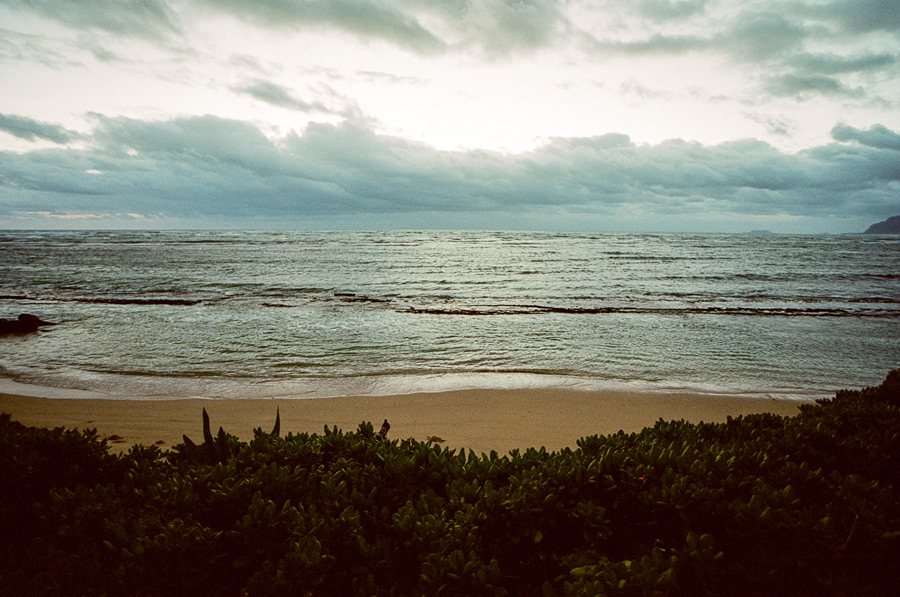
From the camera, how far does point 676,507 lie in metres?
2.13

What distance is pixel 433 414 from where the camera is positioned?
6.29m

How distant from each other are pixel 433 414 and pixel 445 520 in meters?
4.33

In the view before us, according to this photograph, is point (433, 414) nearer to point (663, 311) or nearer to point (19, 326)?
point (663, 311)

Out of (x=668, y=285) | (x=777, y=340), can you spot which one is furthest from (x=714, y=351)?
(x=668, y=285)

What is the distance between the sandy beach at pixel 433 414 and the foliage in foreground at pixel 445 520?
2.88m

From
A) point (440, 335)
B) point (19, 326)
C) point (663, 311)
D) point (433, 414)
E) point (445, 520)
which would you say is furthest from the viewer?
point (663, 311)

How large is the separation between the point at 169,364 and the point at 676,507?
9.40 metres

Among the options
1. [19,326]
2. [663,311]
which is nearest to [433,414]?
[663,311]

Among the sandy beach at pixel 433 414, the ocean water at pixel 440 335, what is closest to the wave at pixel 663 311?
the ocean water at pixel 440 335

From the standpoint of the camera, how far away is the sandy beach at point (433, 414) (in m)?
5.58

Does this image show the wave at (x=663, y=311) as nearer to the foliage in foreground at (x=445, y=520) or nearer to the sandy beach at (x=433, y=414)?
the sandy beach at (x=433, y=414)

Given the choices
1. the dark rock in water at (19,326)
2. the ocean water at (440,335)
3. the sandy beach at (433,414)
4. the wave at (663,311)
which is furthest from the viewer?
the wave at (663,311)

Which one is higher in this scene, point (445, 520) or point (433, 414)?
point (445, 520)

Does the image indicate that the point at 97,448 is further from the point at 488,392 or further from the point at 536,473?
the point at 488,392
